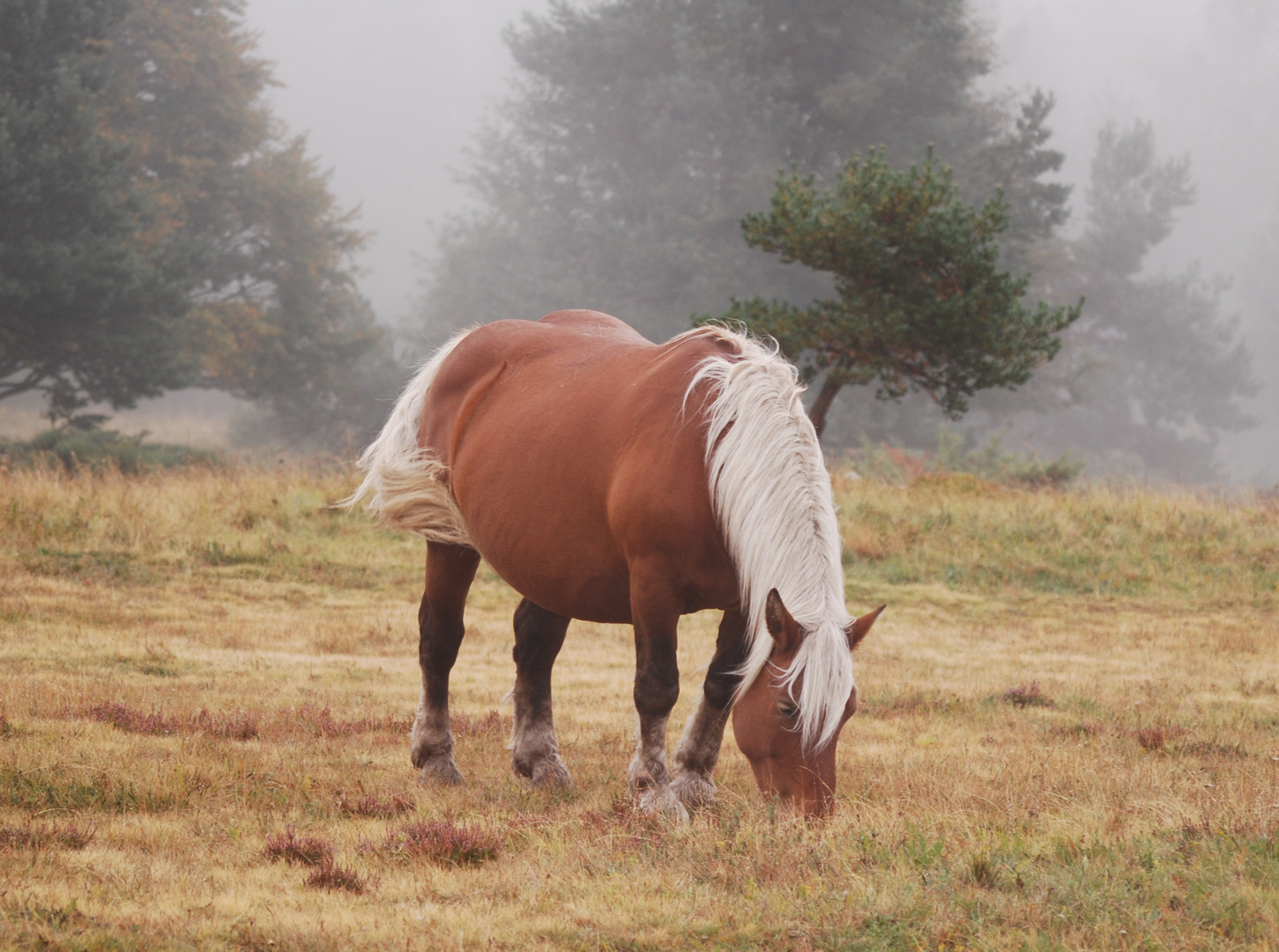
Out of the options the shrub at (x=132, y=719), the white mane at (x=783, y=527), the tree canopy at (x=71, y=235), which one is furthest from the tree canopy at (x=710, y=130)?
the white mane at (x=783, y=527)

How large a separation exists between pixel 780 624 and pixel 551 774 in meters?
1.75

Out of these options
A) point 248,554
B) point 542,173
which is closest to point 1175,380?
point 542,173

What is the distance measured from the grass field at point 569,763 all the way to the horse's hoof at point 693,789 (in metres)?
0.18

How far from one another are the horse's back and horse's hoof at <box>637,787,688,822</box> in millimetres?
711

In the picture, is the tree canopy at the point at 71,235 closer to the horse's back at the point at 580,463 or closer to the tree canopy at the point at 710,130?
the tree canopy at the point at 710,130

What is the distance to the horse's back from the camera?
3967 millimetres

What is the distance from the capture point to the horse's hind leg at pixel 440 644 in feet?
16.3

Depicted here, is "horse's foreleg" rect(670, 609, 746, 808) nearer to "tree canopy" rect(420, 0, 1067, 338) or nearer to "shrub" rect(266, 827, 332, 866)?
"shrub" rect(266, 827, 332, 866)

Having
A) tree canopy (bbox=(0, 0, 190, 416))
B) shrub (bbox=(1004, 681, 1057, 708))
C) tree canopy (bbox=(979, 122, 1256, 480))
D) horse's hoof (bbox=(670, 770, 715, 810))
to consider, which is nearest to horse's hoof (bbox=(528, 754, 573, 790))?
horse's hoof (bbox=(670, 770, 715, 810))

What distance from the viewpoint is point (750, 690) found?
375cm

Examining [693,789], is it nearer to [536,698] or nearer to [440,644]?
[536,698]

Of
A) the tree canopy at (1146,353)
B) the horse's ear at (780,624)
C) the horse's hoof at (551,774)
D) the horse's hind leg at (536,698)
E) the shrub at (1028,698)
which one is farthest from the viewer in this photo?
the tree canopy at (1146,353)

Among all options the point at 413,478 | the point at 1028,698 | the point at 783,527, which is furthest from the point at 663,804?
the point at 1028,698

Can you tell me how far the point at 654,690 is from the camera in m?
4.00
